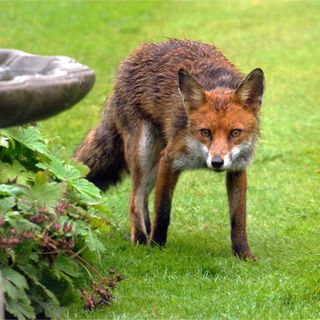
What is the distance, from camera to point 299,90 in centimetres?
1622

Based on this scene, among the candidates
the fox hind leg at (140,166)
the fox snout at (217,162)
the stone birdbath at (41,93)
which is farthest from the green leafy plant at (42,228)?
the fox hind leg at (140,166)

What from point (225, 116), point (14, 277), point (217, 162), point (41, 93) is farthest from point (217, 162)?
point (41, 93)

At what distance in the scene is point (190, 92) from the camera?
26.9 feet

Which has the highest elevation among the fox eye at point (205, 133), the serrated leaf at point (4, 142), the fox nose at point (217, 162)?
the serrated leaf at point (4, 142)

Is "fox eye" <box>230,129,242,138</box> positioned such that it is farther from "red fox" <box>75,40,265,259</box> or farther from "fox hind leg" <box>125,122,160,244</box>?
"fox hind leg" <box>125,122,160,244</box>

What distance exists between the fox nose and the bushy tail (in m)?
1.70

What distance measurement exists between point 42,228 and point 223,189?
5.09 m

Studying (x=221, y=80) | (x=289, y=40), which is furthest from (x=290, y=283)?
(x=289, y=40)

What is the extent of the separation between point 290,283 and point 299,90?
30.9 ft

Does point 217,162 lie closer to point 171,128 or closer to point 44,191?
point 171,128

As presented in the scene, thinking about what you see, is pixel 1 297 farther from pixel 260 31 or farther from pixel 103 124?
pixel 260 31

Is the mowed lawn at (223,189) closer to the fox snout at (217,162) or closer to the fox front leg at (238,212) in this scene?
the fox front leg at (238,212)

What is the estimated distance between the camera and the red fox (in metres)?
8.09

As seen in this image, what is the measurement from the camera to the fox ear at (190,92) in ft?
26.6
